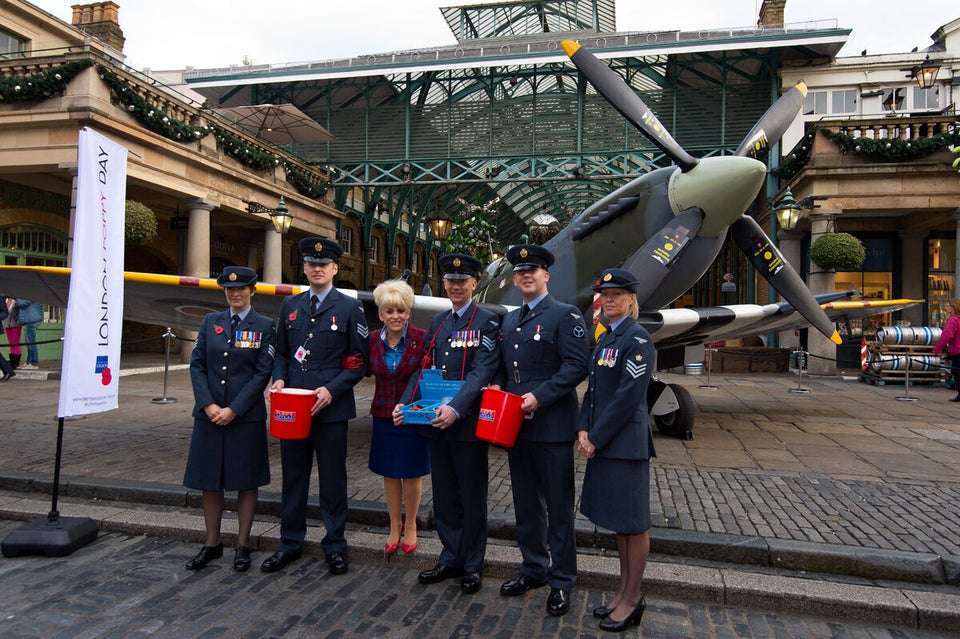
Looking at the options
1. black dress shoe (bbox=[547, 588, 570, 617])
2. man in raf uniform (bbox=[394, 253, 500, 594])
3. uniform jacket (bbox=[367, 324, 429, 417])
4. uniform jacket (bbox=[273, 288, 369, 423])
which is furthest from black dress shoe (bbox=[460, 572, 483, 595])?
uniform jacket (bbox=[273, 288, 369, 423])

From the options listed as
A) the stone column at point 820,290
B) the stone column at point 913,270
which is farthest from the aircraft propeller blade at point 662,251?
the stone column at point 913,270

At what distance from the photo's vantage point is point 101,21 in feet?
69.1

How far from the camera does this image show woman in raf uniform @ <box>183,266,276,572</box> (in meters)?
3.59

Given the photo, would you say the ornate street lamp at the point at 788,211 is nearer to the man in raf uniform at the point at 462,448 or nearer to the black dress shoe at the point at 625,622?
the man in raf uniform at the point at 462,448

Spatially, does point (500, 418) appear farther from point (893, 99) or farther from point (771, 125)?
point (893, 99)

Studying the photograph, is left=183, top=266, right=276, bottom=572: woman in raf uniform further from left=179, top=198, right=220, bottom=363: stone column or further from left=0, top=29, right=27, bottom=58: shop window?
left=0, top=29, right=27, bottom=58: shop window

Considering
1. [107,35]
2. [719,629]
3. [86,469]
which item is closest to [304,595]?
[719,629]

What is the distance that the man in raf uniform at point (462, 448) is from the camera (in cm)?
334

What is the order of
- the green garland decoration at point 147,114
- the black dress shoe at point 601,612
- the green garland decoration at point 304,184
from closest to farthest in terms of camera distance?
the black dress shoe at point 601,612 < the green garland decoration at point 147,114 < the green garland decoration at point 304,184

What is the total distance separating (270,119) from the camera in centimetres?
1781

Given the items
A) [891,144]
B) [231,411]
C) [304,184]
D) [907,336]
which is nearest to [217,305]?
[231,411]

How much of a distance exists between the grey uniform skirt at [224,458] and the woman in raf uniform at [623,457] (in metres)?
2.05

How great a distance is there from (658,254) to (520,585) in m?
3.98

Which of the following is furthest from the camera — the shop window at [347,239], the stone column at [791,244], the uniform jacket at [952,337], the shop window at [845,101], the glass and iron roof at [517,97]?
the shop window at [347,239]
